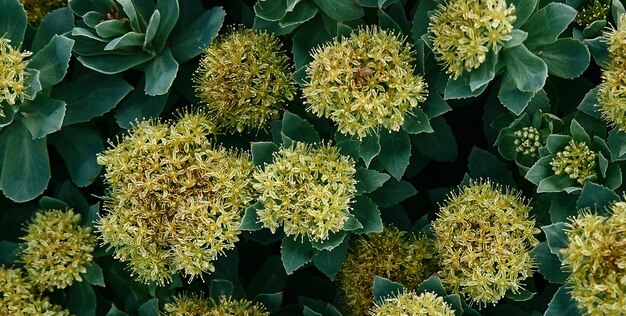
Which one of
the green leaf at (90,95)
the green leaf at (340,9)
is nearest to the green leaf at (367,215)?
the green leaf at (340,9)

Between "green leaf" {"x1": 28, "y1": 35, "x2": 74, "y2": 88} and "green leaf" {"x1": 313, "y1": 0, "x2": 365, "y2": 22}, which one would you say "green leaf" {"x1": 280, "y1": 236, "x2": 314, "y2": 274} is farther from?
"green leaf" {"x1": 28, "y1": 35, "x2": 74, "y2": 88}

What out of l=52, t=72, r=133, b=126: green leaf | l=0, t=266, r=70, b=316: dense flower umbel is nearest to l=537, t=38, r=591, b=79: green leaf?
l=52, t=72, r=133, b=126: green leaf

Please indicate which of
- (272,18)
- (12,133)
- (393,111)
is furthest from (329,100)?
(12,133)

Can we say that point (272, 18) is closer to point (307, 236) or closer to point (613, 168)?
point (307, 236)

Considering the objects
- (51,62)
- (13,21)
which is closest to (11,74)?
(51,62)

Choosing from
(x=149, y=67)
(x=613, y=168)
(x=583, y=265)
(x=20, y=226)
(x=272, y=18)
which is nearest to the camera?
(x=583, y=265)

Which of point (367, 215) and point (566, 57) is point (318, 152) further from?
point (566, 57)

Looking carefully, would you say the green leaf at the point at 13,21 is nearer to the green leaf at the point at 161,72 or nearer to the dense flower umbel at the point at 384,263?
the green leaf at the point at 161,72
